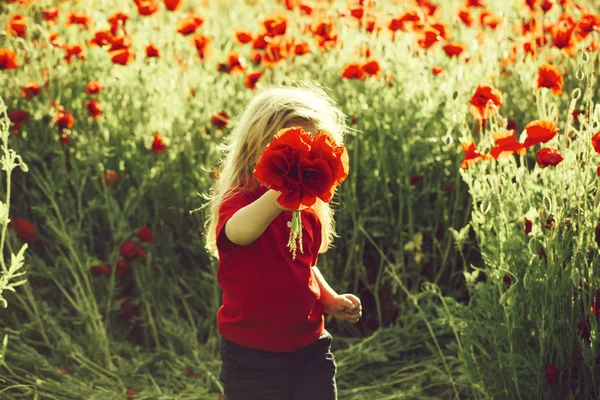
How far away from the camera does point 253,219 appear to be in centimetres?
186

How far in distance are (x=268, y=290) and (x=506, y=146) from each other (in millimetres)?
764

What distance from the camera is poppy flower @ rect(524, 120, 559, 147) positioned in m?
2.36

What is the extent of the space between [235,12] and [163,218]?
2.46m

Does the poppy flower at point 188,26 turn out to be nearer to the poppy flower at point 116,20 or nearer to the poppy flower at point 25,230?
the poppy flower at point 116,20

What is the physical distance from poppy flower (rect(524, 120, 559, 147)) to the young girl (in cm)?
56

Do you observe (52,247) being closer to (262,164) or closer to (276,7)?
(262,164)

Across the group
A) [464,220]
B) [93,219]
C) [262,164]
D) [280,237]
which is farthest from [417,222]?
[262,164]

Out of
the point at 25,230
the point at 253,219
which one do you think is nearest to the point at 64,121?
the point at 25,230

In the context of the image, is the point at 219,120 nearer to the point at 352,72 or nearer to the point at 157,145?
the point at 157,145

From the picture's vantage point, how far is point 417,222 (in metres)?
3.68

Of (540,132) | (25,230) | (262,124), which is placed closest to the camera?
(262,124)

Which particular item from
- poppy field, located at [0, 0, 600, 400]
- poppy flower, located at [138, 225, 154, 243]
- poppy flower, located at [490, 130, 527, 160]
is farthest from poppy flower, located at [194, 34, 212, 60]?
poppy flower, located at [490, 130, 527, 160]

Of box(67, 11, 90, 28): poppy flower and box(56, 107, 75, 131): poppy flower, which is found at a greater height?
box(67, 11, 90, 28): poppy flower

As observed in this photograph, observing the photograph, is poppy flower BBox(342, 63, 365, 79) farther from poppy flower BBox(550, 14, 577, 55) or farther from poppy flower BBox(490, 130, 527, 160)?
poppy flower BBox(490, 130, 527, 160)
